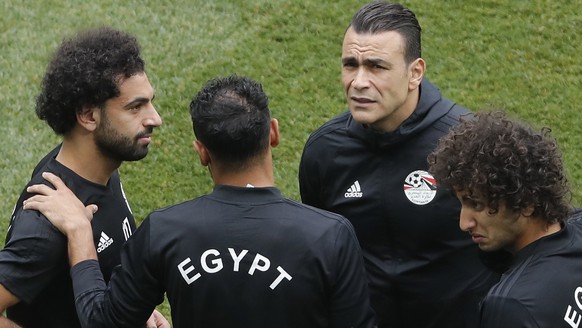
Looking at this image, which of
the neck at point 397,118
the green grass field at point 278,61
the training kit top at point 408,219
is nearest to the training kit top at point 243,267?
the training kit top at point 408,219

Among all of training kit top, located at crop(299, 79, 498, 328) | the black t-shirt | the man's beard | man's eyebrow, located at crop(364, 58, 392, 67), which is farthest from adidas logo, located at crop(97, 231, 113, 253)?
man's eyebrow, located at crop(364, 58, 392, 67)

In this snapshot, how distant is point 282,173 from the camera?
871 centimetres

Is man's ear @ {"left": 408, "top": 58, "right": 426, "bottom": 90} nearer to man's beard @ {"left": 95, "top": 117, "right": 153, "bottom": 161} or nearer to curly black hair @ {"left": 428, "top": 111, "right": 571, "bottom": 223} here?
curly black hair @ {"left": 428, "top": 111, "right": 571, "bottom": 223}

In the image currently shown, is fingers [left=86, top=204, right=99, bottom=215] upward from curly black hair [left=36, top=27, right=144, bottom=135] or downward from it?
downward

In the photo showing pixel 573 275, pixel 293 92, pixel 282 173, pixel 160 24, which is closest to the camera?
pixel 573 275

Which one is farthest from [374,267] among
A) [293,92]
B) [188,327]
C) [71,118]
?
[293,92]

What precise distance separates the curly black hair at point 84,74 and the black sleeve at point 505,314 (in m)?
2.02

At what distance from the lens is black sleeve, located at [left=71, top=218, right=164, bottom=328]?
4.10m

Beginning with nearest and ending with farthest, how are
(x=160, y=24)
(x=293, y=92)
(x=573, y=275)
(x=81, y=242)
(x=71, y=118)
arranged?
(x=573, y=275), (x=81, y=242), (x=71, y=118), (x=293, y=92), (x=160, y=24)

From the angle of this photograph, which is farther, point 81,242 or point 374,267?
point 374,267

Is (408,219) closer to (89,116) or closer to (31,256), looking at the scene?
(89,116)

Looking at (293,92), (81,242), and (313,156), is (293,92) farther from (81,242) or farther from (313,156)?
(81,242)

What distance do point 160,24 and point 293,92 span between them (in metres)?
1.60

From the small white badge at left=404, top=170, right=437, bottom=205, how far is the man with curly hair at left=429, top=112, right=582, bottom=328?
0.67m
